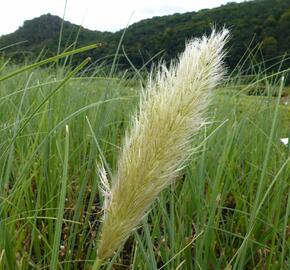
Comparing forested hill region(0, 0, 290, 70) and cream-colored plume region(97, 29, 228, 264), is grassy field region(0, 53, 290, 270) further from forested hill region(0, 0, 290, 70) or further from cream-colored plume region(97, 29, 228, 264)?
forested hill region(0, 0, 290, 70)

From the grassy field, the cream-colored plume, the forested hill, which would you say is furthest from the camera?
the forested hill

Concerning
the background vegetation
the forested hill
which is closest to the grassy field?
the background vegetation

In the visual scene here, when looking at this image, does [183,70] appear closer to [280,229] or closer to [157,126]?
[157,126]

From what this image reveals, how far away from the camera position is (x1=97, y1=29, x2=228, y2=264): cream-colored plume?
0.51 metres

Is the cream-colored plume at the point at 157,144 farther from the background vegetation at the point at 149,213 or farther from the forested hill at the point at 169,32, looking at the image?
the forested hill at the point at 169,32

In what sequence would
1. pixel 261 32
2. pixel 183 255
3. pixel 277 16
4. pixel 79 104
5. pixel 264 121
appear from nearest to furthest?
pixel 183 255 < pixel 264 121 < pixel 79 104 < pixel 261 32 < pixel 277 16

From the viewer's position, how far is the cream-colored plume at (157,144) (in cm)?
51

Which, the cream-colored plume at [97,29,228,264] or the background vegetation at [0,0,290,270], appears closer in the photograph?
the cream-colored plume at [97,29,228,264]

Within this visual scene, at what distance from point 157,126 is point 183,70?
0.23ft

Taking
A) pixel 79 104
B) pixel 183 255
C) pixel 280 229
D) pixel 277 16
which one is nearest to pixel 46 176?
pixel 183 255

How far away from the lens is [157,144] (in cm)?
51

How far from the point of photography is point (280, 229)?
1.19m

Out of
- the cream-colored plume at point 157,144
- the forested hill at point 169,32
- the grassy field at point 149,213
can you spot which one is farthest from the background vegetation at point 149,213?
the forested hill at point 169,32

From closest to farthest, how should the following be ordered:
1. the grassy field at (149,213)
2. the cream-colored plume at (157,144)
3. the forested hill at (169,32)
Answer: the cream-colored plume at (157,144), the grassy field at (149,213), the forested hill at (169,32)
